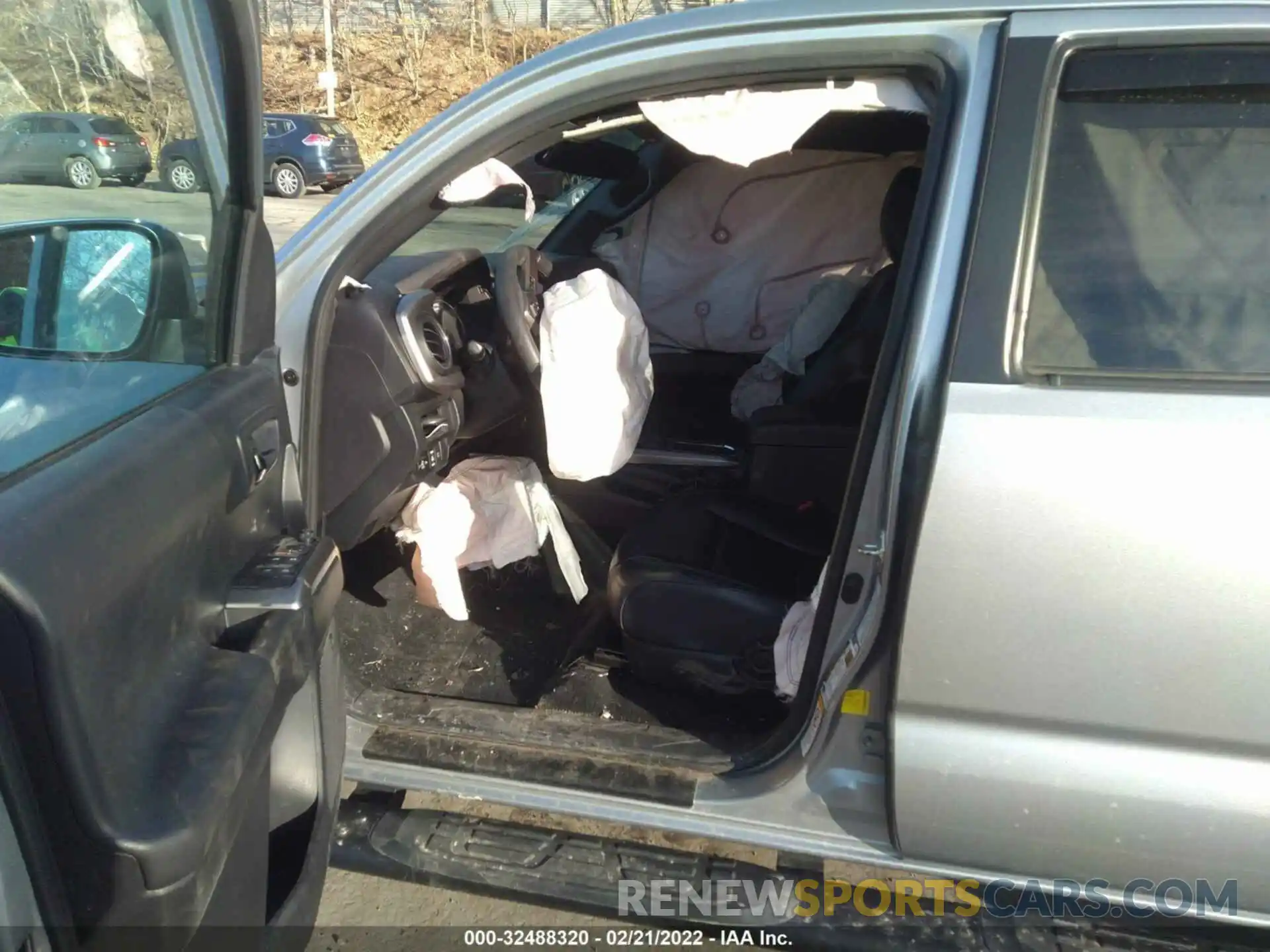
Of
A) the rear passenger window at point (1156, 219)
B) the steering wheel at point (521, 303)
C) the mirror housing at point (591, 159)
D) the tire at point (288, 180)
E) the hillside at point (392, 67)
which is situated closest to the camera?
the rear passenger window at point (1156, 219)

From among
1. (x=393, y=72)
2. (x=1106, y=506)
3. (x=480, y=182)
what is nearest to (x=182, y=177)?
(x=480, y=182)

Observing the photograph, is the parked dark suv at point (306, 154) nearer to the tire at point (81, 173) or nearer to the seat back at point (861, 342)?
the seat back at point (861, 342)

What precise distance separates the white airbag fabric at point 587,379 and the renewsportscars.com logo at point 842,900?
0.96m

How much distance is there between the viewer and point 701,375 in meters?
3.30

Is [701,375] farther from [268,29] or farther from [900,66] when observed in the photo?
[268,29]

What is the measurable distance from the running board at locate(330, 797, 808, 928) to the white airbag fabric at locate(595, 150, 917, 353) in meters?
1.90

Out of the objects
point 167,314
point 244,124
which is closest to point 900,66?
point 244,124

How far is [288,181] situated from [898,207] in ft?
60.1

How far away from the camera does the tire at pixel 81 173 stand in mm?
1279

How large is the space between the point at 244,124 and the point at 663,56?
754 mm

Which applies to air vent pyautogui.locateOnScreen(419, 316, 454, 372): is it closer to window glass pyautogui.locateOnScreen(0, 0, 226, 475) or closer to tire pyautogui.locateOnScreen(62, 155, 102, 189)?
window glass pyautogui.locateOnScreen(0, 0, 226, 475)

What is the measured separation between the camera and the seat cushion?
7.07ft

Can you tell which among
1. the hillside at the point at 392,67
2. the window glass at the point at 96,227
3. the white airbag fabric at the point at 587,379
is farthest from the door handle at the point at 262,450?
the hillside at the point at 392,67

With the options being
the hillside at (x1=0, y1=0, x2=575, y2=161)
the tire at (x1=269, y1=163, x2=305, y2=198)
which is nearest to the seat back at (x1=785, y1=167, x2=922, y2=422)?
the tire at (x1=269, y1=163, x2=305, y2=198)
